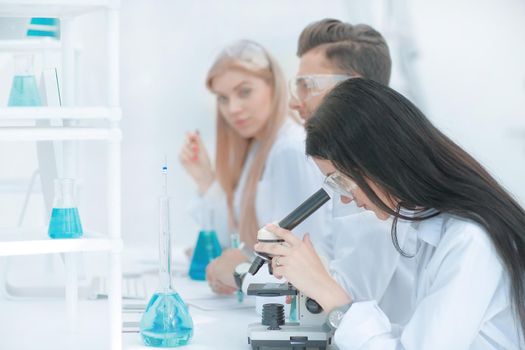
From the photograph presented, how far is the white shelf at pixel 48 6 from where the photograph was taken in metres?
1.62

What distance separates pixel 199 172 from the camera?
320 centimetres

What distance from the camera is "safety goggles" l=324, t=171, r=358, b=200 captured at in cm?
164

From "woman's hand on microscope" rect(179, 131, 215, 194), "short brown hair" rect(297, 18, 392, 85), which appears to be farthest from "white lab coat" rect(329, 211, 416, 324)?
"woman's hand on microscope" rect(179, 131, 215, 194)

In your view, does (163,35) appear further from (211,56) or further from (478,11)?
(478,11)

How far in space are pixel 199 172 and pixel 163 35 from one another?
69 centimetres

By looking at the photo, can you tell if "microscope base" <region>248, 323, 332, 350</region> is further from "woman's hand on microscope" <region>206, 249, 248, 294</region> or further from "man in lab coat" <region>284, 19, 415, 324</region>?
"woman's hand on microscope" <region>206, 249, 248, 294</region>

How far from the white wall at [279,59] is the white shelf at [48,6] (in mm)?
1737

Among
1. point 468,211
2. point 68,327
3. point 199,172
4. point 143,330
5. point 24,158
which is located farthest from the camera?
point 199,172

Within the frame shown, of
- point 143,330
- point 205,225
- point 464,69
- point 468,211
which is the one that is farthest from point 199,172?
point 468,211

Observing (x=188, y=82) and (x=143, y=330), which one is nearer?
(x=143, y=330)

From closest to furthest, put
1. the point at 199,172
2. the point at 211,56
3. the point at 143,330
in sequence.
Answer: the point at 143,330 → the point at 199,172 → the point at 211,56

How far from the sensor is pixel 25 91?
5.94 ft

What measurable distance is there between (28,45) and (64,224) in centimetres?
70

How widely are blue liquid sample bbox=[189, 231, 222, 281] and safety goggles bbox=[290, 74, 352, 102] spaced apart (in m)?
0.63
